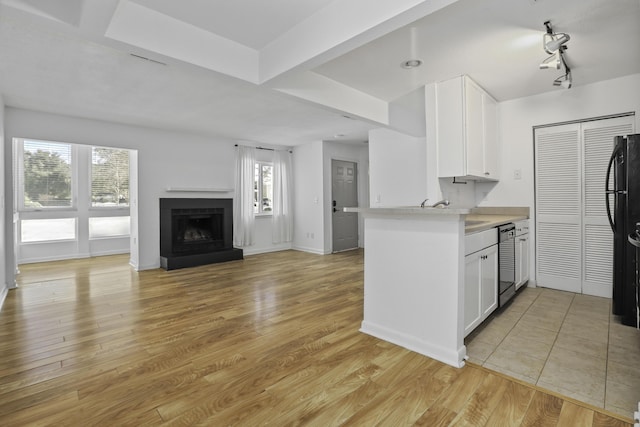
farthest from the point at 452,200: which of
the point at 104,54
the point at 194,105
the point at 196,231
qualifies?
the point at 196,231

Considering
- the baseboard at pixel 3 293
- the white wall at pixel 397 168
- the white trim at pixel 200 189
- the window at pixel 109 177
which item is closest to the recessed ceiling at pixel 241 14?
the white wall at pixel 397 168

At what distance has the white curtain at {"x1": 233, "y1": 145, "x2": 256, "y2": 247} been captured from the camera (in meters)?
6.57

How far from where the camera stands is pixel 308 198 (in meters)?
7.14

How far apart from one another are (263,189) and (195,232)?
176 centimetres

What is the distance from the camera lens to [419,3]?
1722 millimetres

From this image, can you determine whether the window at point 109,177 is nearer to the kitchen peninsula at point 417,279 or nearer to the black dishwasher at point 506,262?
the kitchen peninsula at point 417,279

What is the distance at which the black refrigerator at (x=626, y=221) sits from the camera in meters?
2.68

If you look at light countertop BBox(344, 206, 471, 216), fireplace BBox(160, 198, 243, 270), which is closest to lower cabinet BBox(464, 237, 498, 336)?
light countertop BBox(344, 206, 471, 216)

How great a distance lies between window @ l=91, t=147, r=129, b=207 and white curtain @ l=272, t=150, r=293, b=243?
332 centimetres

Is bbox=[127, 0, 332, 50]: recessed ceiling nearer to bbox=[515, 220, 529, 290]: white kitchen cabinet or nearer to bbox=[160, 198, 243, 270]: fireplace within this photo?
bbox=[515, 220, 529, 290]: white kitchen cabinet

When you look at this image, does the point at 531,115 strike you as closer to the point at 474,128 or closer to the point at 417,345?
the point at 474,128

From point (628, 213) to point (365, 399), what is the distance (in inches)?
108

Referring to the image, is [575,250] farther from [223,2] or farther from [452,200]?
[223,2]

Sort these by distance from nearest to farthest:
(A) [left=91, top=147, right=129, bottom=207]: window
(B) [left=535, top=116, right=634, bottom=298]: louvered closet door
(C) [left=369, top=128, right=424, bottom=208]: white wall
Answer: (B) [left=535, top=116, right=634, bottom=298]: louvered closet door < (C) [left=369, top=128, right=424, bottom=208]: white wall < (A) [left=91, top=147, right=129, bottom=207]: window
